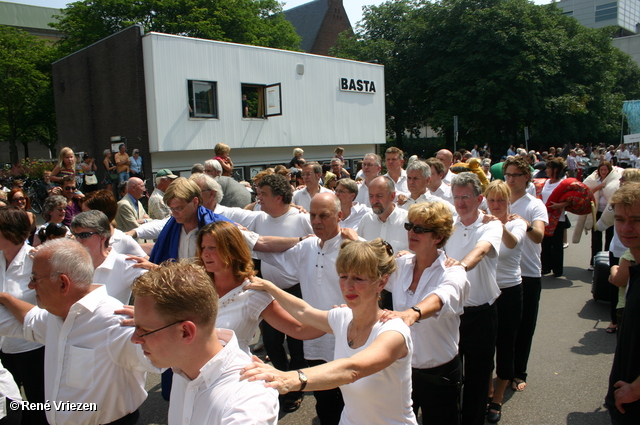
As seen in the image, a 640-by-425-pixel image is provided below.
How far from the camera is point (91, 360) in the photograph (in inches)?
94.7

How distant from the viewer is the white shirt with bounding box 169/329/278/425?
1.52m

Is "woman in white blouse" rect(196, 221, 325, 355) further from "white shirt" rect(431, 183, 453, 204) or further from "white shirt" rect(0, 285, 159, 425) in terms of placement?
"white shirt" rect(431, 183, 453, 204)

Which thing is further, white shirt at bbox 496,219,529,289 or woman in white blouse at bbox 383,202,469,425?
white shirt at bbox 496,219,529,289

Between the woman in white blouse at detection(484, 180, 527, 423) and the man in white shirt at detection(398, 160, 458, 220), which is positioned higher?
the man in white shirt at detection(398, 160, 458, 220)

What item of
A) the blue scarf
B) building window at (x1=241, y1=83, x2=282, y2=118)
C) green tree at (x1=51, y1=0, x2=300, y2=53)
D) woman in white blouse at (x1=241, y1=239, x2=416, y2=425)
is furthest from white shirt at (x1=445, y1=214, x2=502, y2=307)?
green tree at (x1=51, y1=0, x2=300, y2=53)

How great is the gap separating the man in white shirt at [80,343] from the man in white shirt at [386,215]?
2738 millimetres

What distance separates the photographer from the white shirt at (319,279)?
3512 millimetres

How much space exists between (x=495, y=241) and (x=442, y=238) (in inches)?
27.2

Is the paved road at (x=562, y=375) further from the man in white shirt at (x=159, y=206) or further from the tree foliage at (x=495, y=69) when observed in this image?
the tree foliage at (x=495, y=69)

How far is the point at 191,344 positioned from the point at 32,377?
230 centimetres

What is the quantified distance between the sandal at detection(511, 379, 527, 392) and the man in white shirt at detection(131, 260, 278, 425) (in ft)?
11.6

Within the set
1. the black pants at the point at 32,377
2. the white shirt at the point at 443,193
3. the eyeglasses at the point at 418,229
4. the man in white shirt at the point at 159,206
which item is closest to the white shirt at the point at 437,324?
the eyeglasses at the point at 418,229

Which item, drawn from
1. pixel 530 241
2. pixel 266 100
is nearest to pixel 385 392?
pixel 530 241

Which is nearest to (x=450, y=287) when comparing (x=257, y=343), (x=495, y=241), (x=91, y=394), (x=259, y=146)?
(x=495, y=241)
